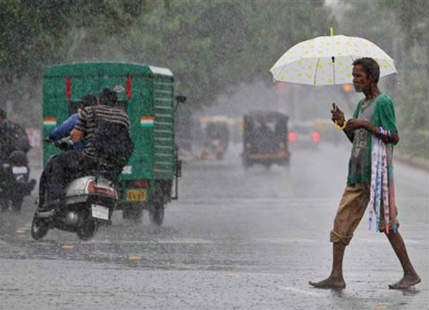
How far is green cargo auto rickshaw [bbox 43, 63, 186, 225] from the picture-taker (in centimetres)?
1814

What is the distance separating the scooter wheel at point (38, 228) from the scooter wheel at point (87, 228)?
16.9 inches

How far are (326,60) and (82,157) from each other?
3.18 metres

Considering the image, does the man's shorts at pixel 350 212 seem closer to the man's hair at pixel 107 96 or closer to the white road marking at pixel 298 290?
the white road marking at pixel 298 290

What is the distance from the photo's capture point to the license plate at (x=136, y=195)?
58.9 ft

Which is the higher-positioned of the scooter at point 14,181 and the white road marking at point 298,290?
the scooter at point 14,181

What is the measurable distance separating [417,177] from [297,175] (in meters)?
4.01

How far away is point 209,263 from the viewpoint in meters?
11.8

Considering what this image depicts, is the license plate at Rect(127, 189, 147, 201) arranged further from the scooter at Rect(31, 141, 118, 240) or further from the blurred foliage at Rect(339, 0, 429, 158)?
the blurred foliage at Rect(339, 0, 429, 158)

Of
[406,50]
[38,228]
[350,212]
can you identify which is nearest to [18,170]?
[38,228]

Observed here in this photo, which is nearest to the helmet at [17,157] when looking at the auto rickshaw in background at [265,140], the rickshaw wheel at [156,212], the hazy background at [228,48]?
the rickshaw wheel at [156,212]

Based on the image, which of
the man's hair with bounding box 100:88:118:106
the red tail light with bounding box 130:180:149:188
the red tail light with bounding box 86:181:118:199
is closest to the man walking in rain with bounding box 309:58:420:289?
the red tail light with bounding box 86:181:118:199

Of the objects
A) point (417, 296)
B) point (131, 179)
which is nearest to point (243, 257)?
point (417, 296)

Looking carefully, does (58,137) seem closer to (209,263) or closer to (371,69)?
(209,263)

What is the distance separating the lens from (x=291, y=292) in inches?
380
